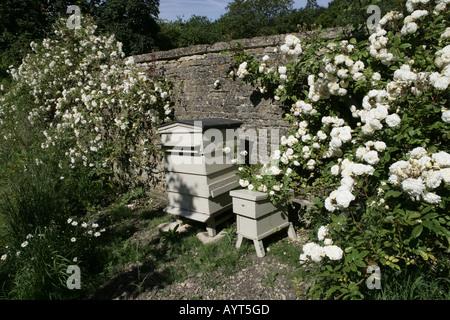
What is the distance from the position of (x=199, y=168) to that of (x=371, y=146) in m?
1.89

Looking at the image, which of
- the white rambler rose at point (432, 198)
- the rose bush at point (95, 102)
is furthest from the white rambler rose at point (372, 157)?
the rose bush at point (95, 102)

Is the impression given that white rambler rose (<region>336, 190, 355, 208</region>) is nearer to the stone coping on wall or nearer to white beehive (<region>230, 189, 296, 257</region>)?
white beehive (<region>230, 189, 296, 257</region>)

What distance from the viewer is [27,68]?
23.9 ft

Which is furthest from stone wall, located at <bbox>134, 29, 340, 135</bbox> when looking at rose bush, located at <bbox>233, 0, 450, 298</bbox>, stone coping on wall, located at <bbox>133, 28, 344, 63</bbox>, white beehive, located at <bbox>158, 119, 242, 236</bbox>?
white beehive, located at <bbox>158, 119, 242, 236</bbox>

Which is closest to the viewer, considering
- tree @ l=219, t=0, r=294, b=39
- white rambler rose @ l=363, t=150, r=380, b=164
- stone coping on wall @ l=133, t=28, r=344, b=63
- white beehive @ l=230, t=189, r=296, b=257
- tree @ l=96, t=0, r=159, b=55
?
white rambler rose @ l=363, t=150, r=380, b=164

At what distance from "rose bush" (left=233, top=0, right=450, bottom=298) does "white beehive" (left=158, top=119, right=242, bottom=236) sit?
0.33 metres

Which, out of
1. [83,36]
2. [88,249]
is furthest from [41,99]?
[88,249]

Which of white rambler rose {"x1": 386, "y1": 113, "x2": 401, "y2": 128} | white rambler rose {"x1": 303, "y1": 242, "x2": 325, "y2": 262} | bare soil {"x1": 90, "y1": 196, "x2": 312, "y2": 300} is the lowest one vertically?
bare soil {"x1": 90, "y1": 196, "x2": 312, "y2": 300}

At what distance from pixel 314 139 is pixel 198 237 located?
1.91 meters

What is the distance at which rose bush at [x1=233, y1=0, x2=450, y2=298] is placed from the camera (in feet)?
6.54

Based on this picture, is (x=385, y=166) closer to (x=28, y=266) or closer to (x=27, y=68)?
(x=28, y=266)

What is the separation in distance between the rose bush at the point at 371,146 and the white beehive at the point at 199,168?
1.08 ft

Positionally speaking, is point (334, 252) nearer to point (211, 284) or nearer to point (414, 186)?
point (414, 186)

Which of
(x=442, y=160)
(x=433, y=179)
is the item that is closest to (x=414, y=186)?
(x=433, y=179)
